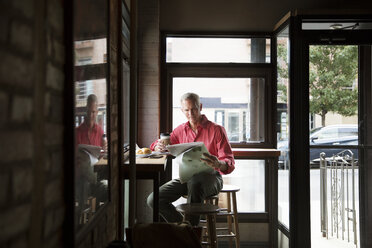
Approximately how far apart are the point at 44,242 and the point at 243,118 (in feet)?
10.9

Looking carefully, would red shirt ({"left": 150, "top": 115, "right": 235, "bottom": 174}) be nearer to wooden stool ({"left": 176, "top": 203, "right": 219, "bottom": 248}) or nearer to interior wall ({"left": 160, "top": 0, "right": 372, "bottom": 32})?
wooden stool ({"left": 176, "top": 203, "right": 219, "bottom": 248})

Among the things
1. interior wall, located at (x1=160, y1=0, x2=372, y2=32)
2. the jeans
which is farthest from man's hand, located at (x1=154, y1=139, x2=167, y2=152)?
interior wall, located at (x1=160, y1=0, x2=372, y2=32)

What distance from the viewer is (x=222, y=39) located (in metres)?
4.34

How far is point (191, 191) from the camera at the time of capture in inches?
131

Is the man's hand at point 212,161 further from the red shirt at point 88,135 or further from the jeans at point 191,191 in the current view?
the red shirt at point 88,135

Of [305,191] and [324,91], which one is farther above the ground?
[324,91]

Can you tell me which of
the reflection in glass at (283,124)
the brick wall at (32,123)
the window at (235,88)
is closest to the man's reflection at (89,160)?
the brick wall at (32,123)

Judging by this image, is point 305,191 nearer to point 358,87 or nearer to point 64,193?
point 358,87

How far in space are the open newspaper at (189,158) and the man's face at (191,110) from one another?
56 cm

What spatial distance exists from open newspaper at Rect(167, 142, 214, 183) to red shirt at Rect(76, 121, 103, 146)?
1234 millimetres

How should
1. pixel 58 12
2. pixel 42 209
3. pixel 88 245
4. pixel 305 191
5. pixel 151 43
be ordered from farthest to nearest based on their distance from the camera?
pixel 151 43 < pixel 305 191 < pixel 88 245 < pixel 58 12 < pixel 42 209

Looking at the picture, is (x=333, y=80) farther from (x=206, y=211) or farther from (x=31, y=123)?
(x=31, y=123)

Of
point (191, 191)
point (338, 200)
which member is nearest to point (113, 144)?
point (191, 191)

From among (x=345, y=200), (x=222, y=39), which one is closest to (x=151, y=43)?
(x=222, y=39)
